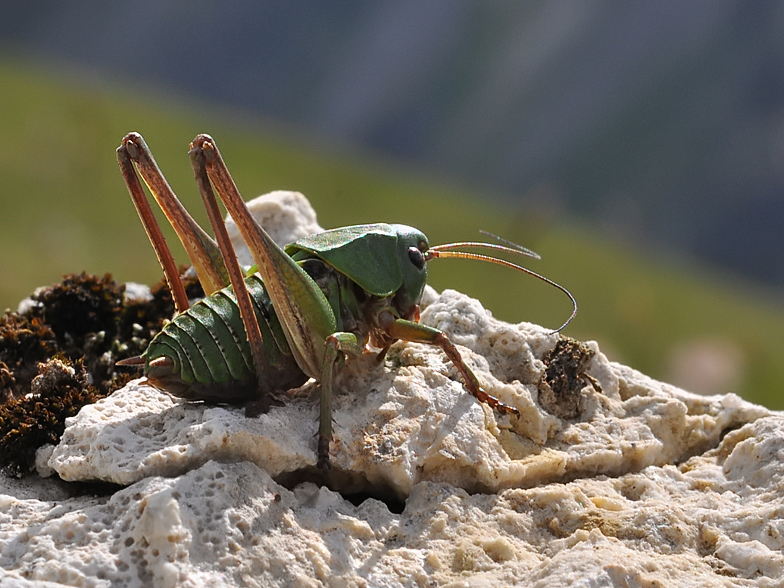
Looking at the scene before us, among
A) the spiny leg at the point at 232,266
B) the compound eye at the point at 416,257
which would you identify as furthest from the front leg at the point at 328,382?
the compound eye at the point at 416,257

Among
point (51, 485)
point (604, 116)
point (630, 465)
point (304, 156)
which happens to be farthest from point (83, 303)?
point (604, 116)

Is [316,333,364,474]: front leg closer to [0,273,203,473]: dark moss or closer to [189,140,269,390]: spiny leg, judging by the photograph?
[189,140,269,390]: spiny leg

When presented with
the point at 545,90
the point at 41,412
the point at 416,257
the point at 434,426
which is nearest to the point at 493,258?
the point at 416,257

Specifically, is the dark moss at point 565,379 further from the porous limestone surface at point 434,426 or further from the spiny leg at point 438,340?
the spiny leg at point 438,340

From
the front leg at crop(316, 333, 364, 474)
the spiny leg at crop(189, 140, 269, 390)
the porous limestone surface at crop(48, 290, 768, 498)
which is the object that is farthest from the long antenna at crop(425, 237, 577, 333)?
the spiny leg at crop(189, 140, 269, 390)

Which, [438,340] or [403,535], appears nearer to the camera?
[403,535]

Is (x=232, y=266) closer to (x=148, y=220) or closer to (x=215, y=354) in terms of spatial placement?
(x=215, y=354)

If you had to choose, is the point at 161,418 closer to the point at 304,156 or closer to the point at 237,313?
the point at 237,313
